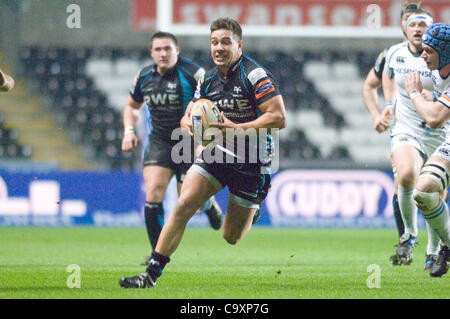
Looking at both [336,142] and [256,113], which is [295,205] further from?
[256,113]

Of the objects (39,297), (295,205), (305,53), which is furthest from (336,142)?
(39,297)

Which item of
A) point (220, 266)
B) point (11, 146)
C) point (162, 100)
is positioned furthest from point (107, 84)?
point (220, 266)

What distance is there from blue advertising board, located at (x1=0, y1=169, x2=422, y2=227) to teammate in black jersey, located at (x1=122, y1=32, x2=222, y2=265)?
5.73 m

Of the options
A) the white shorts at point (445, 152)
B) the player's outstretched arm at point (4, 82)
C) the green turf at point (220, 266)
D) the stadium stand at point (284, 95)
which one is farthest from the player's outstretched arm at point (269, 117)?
the stadium stand at point (284, 95)

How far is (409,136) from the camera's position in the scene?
7863 millimetres

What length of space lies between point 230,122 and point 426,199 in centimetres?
167

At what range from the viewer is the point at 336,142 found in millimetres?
17922

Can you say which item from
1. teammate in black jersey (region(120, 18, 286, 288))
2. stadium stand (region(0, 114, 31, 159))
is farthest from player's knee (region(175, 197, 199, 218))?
stadium stand (region(0, 114, 31, 159))

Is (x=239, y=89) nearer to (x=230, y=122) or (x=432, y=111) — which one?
(x=230, y=122)

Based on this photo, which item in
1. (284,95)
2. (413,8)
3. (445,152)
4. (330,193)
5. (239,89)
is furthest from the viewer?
(284,95)

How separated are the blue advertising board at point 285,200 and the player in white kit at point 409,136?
6.18 m

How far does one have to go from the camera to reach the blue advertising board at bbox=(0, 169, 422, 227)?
46.2 feet

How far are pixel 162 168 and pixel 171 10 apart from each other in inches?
198

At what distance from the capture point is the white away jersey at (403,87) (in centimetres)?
784
